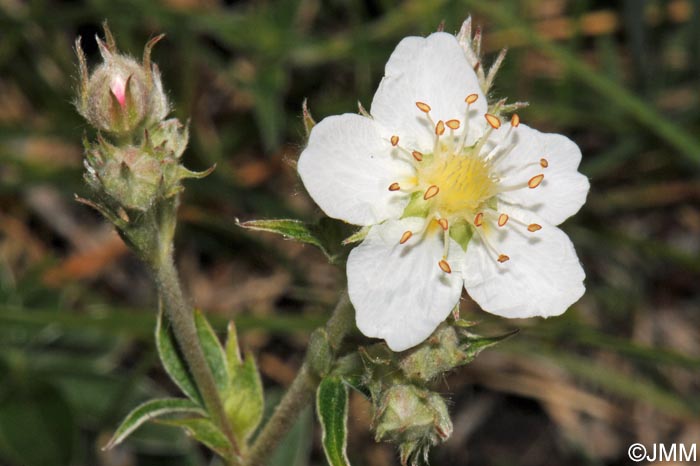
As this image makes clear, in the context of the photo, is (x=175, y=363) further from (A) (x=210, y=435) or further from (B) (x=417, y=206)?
(B) (x=417, y=206)

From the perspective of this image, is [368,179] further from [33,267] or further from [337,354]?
[33,267]

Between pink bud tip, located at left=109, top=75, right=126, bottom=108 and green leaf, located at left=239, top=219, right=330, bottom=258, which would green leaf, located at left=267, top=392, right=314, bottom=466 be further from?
pink bud tip, located at left=109, top=75, right=126, bottom=108

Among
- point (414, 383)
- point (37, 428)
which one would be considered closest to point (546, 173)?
point (414, 383)

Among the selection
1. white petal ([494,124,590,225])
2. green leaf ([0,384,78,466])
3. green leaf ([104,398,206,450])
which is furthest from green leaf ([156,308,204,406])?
green leaf ([0,384,78,466])

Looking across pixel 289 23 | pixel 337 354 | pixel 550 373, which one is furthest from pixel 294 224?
pixel 550 373

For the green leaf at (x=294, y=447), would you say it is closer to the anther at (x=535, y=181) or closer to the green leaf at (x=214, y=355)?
the green leaf at (x=214, y=355)

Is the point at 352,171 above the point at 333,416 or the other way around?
above

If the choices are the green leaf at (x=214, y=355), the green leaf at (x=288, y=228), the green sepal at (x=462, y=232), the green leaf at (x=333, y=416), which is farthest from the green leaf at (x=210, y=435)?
the green sepal at (x=462, y=232)
